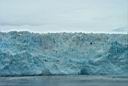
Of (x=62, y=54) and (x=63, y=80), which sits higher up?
(x=62, y=54)

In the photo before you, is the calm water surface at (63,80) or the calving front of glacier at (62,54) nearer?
the calving front of glacier at (62,54)

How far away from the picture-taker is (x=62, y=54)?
12.0 meters

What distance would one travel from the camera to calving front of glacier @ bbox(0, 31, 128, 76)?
11.7 m

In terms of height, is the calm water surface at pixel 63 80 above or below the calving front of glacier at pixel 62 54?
below

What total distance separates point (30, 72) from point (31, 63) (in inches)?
10.2

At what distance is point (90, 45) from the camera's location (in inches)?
466

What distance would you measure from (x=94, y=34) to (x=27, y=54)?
2.00 meters

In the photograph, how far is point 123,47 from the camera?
38.5ft

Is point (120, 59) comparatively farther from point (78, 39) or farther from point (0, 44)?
point (0, 44)

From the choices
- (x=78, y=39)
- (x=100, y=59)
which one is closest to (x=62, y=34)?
(x=78, y=39)

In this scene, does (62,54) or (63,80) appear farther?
(63,80)

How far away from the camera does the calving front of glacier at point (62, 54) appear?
11.7 metres

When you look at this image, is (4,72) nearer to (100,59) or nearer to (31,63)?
(31,63)

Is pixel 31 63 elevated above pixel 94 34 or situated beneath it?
situated beneath
